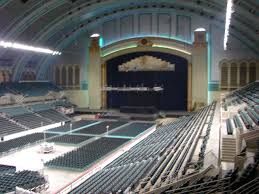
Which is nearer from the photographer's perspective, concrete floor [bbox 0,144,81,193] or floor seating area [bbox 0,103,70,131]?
concrete floor [bbox 0,144,81,193]

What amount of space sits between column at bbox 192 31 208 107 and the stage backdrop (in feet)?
6.62

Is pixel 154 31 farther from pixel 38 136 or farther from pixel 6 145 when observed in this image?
pixel 6 145

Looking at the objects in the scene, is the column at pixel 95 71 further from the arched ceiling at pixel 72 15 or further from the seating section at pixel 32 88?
the seating section at pixel 32 88

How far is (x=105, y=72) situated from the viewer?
41750 mm

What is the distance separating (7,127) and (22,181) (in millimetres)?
15186

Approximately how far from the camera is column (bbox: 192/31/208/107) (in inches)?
1475

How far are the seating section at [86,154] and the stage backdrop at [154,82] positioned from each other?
15.9 meters

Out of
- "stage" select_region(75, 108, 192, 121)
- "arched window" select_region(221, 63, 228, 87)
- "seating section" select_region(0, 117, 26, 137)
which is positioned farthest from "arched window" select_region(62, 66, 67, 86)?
"arched window" select_region(221, 63, 228, 87)

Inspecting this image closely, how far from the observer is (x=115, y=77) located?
140 ft

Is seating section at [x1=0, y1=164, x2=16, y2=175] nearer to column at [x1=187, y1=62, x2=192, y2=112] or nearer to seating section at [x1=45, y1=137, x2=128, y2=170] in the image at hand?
seating section at [x1=45, y1=137, x2=128, y2=170]

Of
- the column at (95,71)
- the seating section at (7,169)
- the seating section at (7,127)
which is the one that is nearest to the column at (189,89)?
the column at (95,71)

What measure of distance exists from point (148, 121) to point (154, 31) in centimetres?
1158

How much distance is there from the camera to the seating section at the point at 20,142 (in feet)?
73.6

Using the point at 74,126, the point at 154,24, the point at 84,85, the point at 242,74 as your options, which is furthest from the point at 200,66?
the point at 74,126
